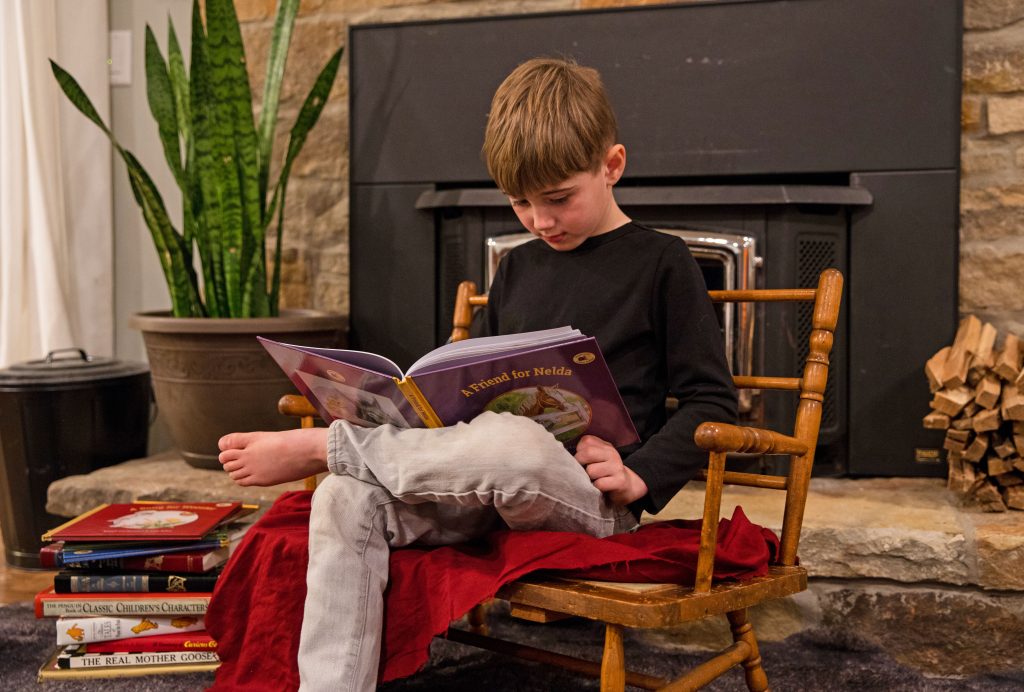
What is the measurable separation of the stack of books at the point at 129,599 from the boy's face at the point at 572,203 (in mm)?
730

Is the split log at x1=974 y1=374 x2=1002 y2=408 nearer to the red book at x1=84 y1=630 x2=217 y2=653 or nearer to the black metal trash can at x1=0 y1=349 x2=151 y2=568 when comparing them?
the red book at x1=84 y1=630 x2=217 y2=653

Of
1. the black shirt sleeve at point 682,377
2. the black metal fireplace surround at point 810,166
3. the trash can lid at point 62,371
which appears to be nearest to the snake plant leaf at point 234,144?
the trash can lid at point 62,371

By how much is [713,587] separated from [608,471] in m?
0.18

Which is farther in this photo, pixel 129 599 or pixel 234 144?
pixel 234 144

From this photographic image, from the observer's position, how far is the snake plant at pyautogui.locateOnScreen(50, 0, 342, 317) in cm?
219

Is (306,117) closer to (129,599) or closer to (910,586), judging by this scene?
(129,599)

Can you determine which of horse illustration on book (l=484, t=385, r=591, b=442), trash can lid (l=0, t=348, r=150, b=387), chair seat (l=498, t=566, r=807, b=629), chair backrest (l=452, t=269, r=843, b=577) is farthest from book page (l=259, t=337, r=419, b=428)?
trash can lid (l=0, t=348, r=150, b=387)

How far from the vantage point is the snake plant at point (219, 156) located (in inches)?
86.4

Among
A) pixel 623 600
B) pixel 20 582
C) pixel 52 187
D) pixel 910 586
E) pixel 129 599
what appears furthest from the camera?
pixel 52 187

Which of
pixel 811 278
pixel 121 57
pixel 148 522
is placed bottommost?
pixel 148 522

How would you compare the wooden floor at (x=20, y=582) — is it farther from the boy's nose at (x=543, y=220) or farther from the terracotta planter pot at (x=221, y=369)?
the boy's nose at (x=543, y=220)

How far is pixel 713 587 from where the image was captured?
3.82 feet

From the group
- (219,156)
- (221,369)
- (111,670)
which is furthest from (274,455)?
(219,156)

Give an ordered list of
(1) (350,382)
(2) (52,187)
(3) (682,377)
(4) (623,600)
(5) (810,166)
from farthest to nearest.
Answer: (2) (52,187), (5) (810,166), (3) (682,377), (1) (350,382), (4) (623,600)
